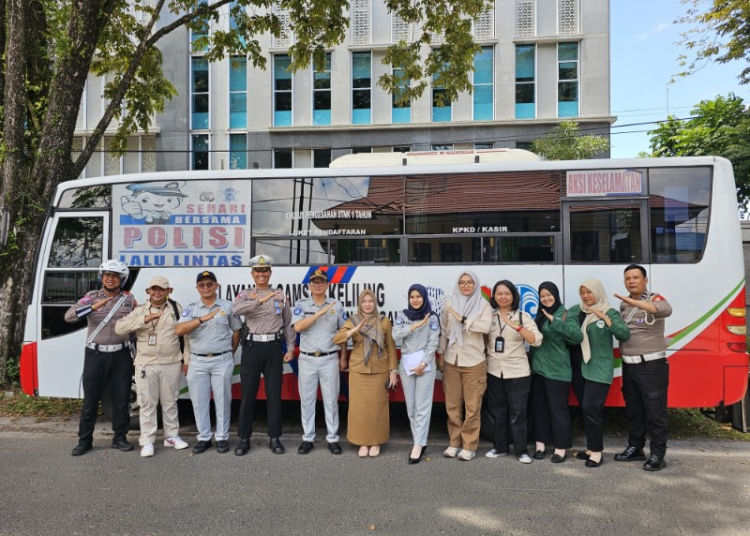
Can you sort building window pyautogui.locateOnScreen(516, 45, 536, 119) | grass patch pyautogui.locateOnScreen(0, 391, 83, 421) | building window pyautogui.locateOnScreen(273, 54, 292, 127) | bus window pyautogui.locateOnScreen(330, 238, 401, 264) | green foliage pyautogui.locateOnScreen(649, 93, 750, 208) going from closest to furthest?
bus window pyautogui.locateOnScreen(330, 238, 401, 264), grass patch pyautogui.locateOnScreen(0, 391, 83, 421), green foliage pyautogui.locateOnScreen(649, 93, 750, 208), building window pyautogui.locateOnScreen(516, 45, 536, 119), building window pyautogui.locateOnScreen(273, 54, 292, 127)

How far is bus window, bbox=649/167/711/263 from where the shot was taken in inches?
204

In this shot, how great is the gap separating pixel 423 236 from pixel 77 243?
410 centimetres

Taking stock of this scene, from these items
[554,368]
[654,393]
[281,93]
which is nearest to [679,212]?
[654,393]

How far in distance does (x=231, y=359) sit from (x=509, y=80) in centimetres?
1742

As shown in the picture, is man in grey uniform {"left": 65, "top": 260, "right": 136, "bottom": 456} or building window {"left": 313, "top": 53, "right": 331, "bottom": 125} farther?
building window {"left": 313, "top": 53, "right": 331, "bottom": 125}

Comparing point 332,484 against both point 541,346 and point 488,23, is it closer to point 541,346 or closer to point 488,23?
point 541,346

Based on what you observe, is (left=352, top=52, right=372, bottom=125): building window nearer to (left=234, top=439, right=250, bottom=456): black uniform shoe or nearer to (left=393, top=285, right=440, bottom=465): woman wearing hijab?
(left=393, top=285, right=440, bottom=465): woman wearing hijab

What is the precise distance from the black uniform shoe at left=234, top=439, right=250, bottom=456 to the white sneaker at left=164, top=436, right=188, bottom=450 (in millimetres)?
585

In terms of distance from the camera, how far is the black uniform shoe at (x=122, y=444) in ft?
17.3

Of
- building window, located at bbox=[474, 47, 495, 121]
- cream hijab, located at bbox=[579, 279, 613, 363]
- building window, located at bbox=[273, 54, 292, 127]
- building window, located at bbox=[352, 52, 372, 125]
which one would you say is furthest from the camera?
building window, located at bbox=[273, 54, 292, 127]

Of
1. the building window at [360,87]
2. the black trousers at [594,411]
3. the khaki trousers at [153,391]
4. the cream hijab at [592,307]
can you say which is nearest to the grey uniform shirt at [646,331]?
the cream hijab at [592,307]

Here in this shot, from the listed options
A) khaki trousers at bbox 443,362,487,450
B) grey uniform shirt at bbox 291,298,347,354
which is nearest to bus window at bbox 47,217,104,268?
grey uniform shirt at bbox 291,298,347,354

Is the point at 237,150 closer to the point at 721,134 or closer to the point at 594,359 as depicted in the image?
the point at 721,134

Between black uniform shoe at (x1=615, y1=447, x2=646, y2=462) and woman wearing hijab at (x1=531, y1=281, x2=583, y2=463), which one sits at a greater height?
woman wearing hijab at (x1=531, y1=281, x2=583, y2=463)
